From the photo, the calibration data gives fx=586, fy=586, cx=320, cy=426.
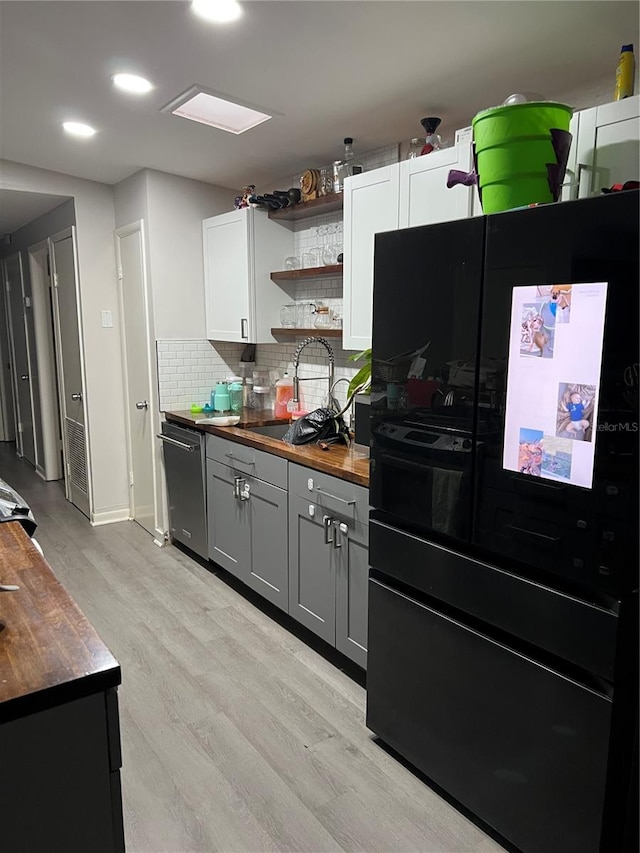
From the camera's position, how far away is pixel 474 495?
5.48 ft

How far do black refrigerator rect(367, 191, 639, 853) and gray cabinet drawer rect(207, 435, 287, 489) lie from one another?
915 mm

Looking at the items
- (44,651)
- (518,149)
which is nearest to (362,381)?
(518,149)

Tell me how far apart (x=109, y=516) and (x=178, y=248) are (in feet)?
7.00

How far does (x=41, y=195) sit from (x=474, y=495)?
3.85 metres

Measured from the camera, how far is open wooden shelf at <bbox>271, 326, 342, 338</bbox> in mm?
3221

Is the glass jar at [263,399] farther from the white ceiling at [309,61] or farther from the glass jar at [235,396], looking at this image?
the white ceiling at [309,61]

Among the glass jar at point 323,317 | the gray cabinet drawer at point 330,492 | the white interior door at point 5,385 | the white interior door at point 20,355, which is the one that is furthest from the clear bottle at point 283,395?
the white interior door at point 5,385

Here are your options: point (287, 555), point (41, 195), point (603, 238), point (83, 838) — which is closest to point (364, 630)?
point (287, 555)

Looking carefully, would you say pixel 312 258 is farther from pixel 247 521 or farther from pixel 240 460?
pixel 247 521

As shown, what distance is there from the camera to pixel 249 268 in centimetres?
358

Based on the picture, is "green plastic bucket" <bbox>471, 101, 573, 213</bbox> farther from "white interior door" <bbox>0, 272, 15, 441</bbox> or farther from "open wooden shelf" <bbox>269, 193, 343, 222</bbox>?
"white interior door" <bbox>0, 272, 15, 441</bbox>

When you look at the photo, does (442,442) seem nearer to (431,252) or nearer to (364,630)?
(431,252)

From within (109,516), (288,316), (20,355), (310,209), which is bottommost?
(109,516)

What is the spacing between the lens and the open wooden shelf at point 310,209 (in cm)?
312
